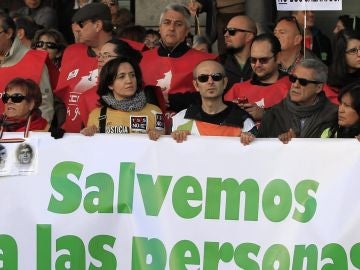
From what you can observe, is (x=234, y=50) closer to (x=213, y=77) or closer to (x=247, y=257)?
(x=213, y=77)

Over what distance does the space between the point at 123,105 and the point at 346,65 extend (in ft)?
6.19

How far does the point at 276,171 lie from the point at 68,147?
4.32 ft

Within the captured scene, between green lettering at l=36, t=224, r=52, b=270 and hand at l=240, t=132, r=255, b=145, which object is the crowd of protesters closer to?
hand at l=240, t=132, r=255, b=145

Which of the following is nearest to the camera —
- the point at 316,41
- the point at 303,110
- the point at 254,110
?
the point at 303,110

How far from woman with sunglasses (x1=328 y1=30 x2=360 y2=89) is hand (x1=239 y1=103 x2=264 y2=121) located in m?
0.84

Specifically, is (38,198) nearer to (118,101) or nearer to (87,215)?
(87,215)

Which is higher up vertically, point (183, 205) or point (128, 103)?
point (128, 103)

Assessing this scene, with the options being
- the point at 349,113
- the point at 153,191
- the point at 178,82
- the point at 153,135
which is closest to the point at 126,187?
the point at 153,191

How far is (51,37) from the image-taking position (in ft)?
34.8

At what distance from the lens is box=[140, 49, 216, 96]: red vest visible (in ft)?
30.7

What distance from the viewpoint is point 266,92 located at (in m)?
8.85

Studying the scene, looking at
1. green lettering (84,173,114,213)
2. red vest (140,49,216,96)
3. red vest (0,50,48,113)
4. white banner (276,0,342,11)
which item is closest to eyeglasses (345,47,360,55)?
white banner (276,0,342,11)

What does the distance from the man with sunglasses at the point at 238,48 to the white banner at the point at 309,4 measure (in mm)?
340

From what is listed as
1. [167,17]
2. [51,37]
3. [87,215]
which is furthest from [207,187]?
[51,37]
